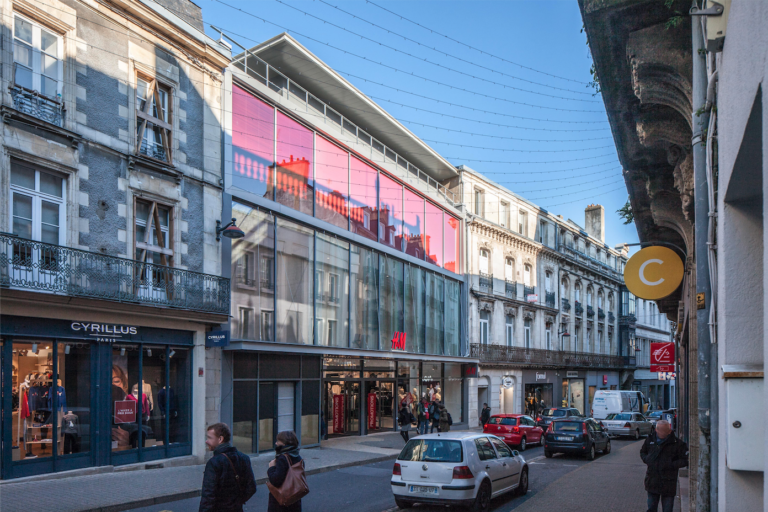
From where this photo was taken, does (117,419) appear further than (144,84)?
No

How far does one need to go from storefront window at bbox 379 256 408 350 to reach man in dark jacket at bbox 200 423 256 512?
2023 centimetres

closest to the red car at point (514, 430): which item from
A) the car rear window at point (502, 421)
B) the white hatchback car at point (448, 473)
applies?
the car rear window at point (502, 421)

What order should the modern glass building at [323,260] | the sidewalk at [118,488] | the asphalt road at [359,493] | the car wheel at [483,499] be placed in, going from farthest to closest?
the modern glass building at [323,260] < the asphalt road at [359,493] < the sidewalk at [118,488] < the car wheel at [483,499]

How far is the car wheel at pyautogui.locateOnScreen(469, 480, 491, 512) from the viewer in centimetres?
1109

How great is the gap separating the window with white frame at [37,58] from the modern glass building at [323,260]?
550 cm

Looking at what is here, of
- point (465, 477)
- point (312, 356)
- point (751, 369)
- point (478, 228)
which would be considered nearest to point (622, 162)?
point (465, 477)

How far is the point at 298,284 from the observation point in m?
21.1

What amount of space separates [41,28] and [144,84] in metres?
3.05

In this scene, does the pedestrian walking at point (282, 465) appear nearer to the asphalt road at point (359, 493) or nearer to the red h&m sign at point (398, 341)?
the asphalt road at point (359, 493)

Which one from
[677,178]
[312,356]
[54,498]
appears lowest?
[54,498]

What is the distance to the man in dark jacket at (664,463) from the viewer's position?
905 centimetres

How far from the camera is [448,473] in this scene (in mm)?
10961

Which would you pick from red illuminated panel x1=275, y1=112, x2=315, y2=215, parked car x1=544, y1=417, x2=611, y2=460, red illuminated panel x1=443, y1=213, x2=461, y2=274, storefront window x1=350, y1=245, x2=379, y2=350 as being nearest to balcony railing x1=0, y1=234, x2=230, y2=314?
red illuminated panel x1=275, y1=112, x2=315, y2=215

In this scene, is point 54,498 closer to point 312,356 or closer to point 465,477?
point 465,477
